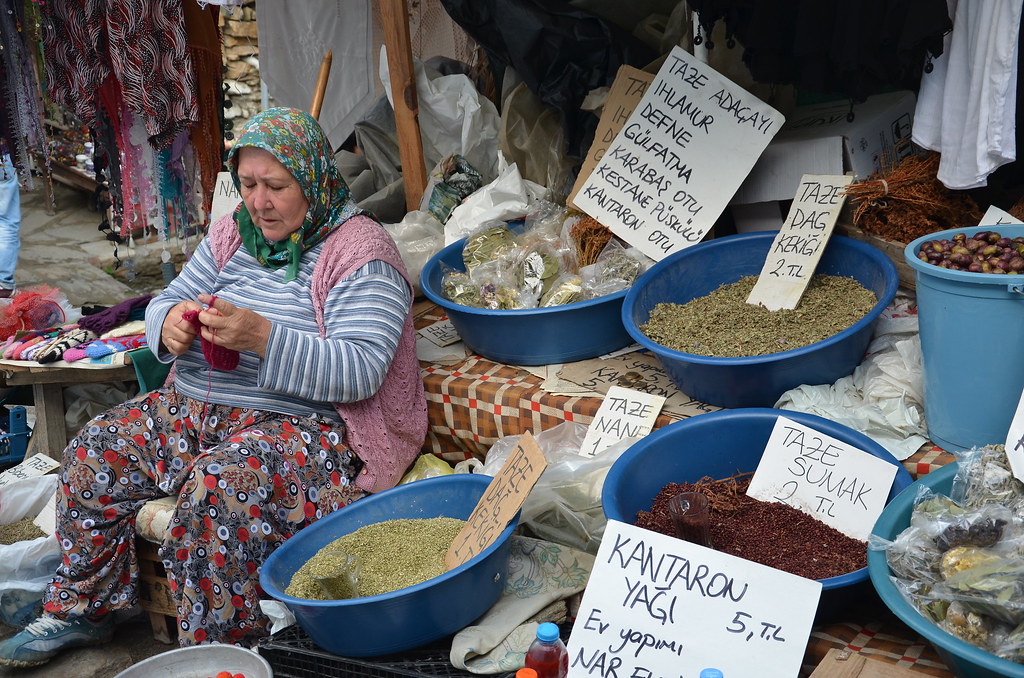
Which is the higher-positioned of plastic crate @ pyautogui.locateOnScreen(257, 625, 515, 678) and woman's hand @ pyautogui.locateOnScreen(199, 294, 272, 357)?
woman's hand @ pyautogui.locateOnScreen(199, 294, 272, 357)

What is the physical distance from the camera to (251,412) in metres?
2.39

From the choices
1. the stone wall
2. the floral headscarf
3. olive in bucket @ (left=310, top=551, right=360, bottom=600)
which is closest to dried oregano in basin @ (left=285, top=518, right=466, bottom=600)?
olive in bucket @ (left=310, top=551, right=360, bottom=600)

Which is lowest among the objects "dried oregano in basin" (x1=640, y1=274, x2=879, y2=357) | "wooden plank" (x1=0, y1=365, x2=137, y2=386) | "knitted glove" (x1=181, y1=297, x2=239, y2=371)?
"wooden plank" (x1=0, y1=365, x2=137, y2=386)

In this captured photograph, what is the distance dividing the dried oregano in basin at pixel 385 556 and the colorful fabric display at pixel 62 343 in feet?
5.53

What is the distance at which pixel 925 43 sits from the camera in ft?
7.31

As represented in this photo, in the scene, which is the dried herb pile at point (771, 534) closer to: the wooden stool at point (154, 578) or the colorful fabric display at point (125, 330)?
the wooden stool at point (154, 578)

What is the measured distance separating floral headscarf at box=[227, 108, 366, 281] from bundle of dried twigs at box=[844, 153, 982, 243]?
53.5 inches

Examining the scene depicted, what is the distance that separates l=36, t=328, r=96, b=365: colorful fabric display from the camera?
10.7 feet

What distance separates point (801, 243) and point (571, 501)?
93cm

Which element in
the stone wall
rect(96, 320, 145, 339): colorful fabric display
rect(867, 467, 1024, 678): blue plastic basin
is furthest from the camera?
the stone wall

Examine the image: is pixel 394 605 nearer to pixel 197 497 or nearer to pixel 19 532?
pixel 197 497

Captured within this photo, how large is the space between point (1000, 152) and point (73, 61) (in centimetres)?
326

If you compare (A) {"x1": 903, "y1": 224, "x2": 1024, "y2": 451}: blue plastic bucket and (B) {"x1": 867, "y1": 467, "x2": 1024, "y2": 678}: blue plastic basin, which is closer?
(B) {"x1": 867, "y1": 467, "x2": 1024, "y2": 678}: blue plastic basin

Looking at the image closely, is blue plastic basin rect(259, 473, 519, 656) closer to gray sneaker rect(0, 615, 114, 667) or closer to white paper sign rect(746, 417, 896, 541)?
white paper sign rect(746, 417, 896, 541)
